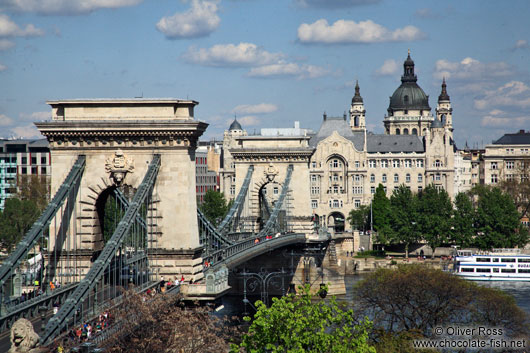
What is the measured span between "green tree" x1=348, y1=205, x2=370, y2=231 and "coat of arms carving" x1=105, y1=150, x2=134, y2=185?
347 ft

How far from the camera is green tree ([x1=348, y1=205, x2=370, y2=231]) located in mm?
152125

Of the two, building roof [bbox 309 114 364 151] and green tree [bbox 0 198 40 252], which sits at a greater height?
building roof [bbox 309 114 364 151]

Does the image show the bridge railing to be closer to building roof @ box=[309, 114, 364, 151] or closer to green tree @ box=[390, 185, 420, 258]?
green tree @ box=[390, 185, 420, 258]

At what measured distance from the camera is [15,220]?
352ft

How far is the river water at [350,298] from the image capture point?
83.2 metres

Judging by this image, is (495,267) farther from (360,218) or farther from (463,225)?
(360,218)

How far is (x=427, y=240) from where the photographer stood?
130625 millimetres

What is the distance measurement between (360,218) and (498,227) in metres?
28.5

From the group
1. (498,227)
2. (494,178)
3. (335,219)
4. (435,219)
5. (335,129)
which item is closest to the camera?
(498,227)

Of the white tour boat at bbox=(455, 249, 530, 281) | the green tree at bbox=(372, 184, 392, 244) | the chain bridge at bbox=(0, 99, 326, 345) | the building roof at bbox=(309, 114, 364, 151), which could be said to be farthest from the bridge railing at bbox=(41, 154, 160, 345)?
the building roof at bbox=(309, 114, 364, 151)

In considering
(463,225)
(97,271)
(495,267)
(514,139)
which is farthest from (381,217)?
(97,271)

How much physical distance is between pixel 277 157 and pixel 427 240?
44.5 m

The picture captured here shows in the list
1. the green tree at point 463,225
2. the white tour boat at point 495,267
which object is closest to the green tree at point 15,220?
the white tour boat at point 495,267

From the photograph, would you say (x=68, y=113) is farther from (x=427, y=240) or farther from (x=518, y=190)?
(x=518, y=190)
